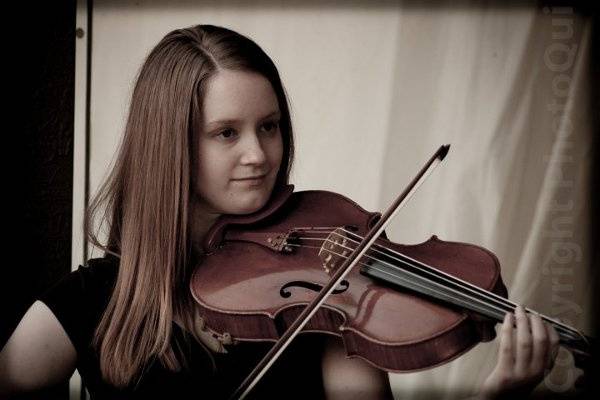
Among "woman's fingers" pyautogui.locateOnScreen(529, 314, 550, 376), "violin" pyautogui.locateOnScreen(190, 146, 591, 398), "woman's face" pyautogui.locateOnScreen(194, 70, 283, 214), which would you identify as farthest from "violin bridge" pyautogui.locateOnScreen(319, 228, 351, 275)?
"woman's fingers" pyautogui.locateOnScreen(529, 314, 550, 376)

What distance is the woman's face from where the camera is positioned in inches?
30.0

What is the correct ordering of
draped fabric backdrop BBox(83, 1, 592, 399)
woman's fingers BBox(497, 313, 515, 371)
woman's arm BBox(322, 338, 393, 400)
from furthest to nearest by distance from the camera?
1. draped fabric backdrop BBox(83, 1, 592, 399)
2. woman's arm BBox(322, 338, 393, 400)
3. woman's fingers BBox(497, 313, 515, 371)

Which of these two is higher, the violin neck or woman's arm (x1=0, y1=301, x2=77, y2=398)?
the violin neck

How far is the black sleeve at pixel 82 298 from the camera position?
0.81 m

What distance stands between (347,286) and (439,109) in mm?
462

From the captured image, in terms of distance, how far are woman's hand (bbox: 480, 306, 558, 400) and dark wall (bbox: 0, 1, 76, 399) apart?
67 cm

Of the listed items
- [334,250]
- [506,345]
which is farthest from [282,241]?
[506,345]

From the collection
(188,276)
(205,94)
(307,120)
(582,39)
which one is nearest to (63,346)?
(188,276)

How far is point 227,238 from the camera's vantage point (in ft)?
2.66

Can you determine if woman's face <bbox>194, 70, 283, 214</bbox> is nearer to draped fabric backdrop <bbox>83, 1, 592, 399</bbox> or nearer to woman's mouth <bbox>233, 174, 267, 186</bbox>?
woman's mouth <bbox>233, 174, 267, 186</bbox>

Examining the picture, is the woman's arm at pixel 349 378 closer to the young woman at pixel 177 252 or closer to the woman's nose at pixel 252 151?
the young woman at pixel 177 252

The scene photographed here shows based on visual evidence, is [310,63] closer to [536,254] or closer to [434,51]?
[434,51]

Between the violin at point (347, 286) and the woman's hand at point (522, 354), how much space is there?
0.01 meters

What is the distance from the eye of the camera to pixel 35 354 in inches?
31.4
